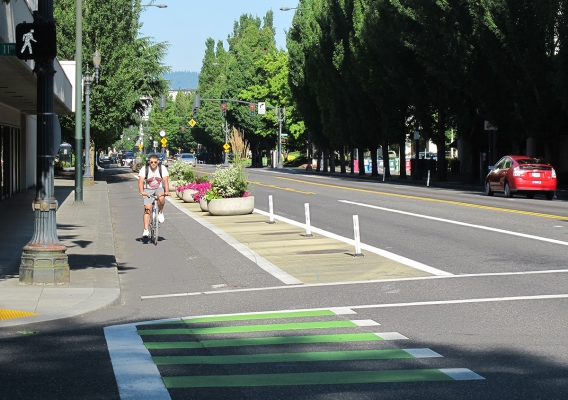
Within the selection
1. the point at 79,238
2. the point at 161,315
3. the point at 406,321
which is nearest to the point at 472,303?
the point at 406,321

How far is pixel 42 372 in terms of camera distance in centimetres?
733

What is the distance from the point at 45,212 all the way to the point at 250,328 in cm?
458

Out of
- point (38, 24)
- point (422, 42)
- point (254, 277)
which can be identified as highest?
point (422, 42)

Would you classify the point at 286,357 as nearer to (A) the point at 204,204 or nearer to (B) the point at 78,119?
(A) the point at 204,204

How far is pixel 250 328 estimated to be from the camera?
30.7 feet

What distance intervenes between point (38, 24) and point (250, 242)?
7.92 meters

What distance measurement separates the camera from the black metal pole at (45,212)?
12.4 m

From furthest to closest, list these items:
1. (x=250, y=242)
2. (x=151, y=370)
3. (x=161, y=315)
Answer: (x=250, y=242) → (x=161, y=315) → (x=151, y=370)

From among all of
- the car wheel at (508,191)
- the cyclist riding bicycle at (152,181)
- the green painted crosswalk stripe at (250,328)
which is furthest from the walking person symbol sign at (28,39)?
the car wheel at (508,191)

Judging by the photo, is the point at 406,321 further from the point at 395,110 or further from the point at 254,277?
the point at 395,110

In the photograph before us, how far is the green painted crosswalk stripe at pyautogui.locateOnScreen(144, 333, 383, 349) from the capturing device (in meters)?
8.42

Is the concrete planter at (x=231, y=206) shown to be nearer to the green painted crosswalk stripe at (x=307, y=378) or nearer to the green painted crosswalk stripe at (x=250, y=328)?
the green painted crosswalk stripe at (x=250, y=328)

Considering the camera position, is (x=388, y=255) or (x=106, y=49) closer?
(x=388, y=255)

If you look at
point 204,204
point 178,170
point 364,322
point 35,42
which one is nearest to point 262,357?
point 364,322
